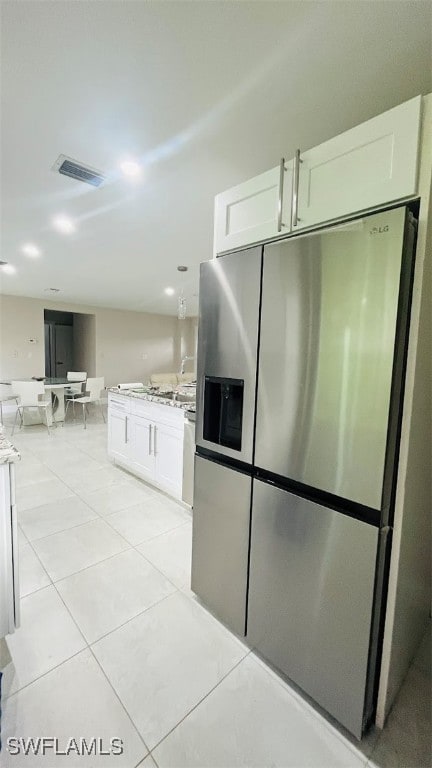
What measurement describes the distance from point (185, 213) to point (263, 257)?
5.62 feet

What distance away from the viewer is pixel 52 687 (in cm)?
122

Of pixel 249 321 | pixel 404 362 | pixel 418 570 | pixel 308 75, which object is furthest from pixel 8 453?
pixel 308 75

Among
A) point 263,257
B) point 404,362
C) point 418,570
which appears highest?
point 263,257

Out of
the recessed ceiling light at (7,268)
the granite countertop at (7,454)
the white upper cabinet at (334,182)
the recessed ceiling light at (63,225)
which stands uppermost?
the recessed ceiling light at (63,225)

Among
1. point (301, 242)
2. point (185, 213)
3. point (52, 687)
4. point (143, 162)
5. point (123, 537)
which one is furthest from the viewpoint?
point (185, 213)

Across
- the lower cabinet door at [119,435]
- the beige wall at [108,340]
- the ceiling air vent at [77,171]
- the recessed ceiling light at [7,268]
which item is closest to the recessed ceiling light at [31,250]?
the recessed ceiling light at [7,268]

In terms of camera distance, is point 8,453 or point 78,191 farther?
point 78,191

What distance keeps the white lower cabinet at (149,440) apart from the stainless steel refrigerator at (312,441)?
3.72 ft

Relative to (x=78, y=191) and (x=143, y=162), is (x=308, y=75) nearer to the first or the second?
(x=143, y=162)

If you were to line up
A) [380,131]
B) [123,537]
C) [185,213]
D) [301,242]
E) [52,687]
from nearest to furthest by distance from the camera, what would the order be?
[380,131], [301,242], [52,687], [123,537], [185,213]

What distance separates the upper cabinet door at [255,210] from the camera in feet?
3.98

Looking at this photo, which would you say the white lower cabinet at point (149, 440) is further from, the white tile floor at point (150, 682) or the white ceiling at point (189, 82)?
the white ceiling at point (189, 82)

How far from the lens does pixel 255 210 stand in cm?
133

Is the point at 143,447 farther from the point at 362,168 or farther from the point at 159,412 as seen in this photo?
the point at 362,168
